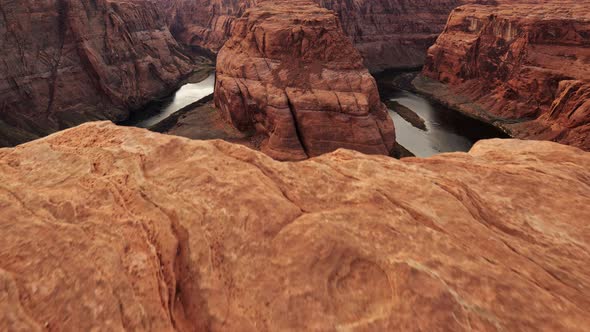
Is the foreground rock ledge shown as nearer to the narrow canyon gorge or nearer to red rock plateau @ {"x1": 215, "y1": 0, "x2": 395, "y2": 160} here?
the narrow canyon gorge

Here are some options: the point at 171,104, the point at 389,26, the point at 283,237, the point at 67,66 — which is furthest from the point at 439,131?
the point at 67,66

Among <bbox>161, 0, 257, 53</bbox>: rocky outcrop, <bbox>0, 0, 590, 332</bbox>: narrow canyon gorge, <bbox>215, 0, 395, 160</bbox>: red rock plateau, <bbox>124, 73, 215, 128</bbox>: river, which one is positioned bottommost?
<bbox>124, 73, 215, 128</bbox>: river

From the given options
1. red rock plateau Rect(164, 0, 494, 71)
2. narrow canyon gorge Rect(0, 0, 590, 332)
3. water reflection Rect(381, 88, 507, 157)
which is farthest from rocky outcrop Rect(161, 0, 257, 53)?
narrow canyon gorge Rect(0, 0, 590, 332)

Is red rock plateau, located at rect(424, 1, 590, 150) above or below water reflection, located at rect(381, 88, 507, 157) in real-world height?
above

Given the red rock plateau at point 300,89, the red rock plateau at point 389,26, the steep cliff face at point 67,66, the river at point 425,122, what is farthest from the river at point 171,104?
the red rock plateau at point 389,26

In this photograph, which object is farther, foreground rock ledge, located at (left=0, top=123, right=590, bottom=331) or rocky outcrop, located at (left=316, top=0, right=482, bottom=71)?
rocky outcrop, located at (left=316, top=0, right=482, bottom=71)

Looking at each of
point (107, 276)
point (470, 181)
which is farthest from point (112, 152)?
point (470, 181)
